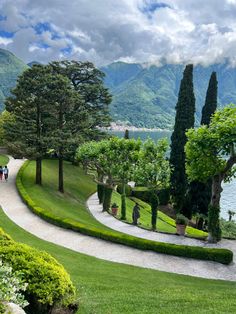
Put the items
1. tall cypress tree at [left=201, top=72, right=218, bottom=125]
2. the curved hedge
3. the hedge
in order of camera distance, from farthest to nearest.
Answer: tall cypress tree at [left=201, top=72, right=218, bottom=125] → the curved hedge → the hedge

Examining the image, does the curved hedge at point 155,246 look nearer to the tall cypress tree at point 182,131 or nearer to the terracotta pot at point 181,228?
the terracotta pot at point 181,228

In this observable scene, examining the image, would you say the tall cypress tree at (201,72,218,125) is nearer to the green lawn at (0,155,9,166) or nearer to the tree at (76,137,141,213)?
the tree at (76,137,141,213)

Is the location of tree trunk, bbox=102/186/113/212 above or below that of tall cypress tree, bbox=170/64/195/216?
below

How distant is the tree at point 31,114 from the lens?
3847 centimetres

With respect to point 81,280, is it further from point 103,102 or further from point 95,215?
point 103,102

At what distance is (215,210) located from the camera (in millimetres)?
25391

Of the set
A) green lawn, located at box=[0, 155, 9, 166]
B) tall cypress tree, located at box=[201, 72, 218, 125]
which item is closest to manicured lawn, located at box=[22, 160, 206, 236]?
green lawn, located at box=[0, 155, 9, 166]

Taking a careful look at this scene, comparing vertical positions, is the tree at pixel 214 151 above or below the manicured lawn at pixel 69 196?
above

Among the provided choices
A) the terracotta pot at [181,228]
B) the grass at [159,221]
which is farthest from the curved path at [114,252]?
the grass at [159,221]

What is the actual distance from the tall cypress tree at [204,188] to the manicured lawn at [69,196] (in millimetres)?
3747

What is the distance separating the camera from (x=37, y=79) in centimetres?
3872

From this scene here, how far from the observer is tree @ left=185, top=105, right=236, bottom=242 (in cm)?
2303

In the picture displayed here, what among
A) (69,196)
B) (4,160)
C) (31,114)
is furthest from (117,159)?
(4,160)

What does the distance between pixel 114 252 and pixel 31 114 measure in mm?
23263
